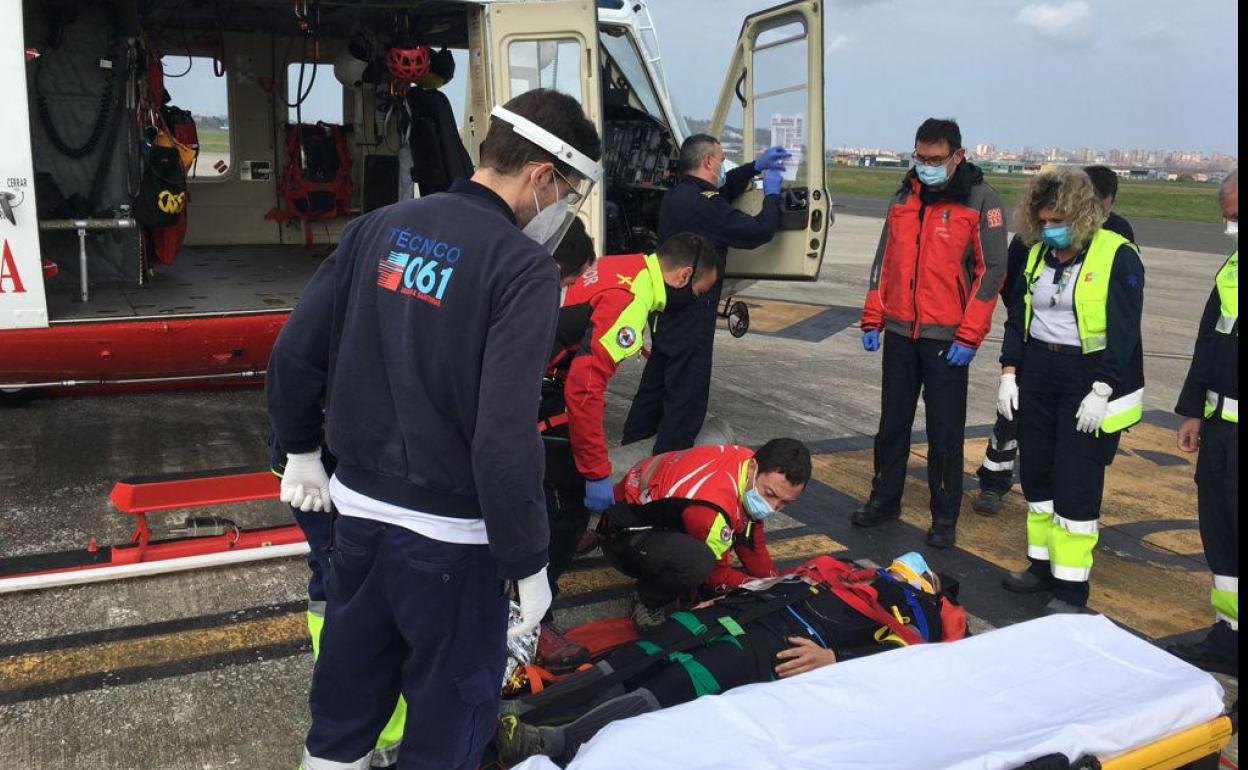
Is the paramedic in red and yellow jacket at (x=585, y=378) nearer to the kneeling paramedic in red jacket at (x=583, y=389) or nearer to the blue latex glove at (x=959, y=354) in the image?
the kneeling paramedic in red jacket at (x=583, y=389)

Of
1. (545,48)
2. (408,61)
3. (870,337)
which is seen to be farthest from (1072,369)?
(408,61)

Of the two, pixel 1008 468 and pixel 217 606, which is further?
pixel 1008 468

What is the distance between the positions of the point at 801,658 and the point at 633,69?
532cm

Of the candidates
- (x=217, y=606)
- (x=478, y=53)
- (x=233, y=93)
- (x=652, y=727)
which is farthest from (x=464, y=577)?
(x=233, y=93)

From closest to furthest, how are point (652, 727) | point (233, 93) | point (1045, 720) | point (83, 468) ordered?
1. point (652, 727)
2. point (1045, 720)
3. point (83, 468)
4. point (233, 93)

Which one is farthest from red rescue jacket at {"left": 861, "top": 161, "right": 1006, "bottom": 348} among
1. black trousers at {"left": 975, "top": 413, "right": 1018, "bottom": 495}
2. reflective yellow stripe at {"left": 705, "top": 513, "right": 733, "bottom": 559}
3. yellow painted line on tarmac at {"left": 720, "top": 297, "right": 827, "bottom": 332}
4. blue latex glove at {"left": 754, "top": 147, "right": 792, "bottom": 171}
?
yellow painted line on tarmac at {"left": 720, "top": 297, "right": 827, "bottom": 332}

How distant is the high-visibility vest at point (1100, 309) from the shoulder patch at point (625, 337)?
202 cm

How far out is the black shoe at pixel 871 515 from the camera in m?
5.29

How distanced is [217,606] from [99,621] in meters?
0.41

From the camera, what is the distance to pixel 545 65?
5.58 meters

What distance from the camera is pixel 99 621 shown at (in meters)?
3.78

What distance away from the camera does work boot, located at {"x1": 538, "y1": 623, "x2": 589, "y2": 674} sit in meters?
3.41

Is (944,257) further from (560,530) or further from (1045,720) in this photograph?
(1045,720)

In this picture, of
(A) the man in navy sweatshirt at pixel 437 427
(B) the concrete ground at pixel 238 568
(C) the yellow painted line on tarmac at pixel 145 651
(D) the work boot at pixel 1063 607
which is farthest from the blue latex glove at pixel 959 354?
(C) the yellow painted line on tarmac at pixel 145 651
